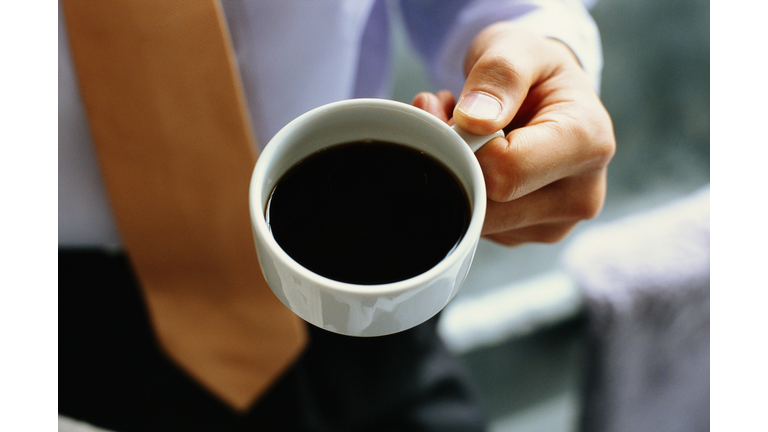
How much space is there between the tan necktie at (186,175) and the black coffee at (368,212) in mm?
169

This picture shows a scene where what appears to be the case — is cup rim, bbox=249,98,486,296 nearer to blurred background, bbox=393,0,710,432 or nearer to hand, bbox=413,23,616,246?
hand, bbox=413,23,616,246

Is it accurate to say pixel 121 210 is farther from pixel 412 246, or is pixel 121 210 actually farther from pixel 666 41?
pixel 666 41

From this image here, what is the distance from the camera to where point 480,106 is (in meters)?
0.45

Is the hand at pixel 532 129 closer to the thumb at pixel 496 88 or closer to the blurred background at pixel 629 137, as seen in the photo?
the thumb at pixel 496 88

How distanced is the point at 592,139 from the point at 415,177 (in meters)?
0.20

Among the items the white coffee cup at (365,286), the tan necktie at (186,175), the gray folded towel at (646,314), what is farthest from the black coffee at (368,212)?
the gray folded towel at (646,314)

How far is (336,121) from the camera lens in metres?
0.46

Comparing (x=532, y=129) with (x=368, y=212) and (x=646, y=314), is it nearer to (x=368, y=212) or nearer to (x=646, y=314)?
(x=368, y=212)

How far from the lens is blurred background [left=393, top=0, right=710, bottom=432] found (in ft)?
3.91

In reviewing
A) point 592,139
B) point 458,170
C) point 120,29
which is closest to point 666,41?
point 592,139

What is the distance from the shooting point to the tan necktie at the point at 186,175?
56 cm

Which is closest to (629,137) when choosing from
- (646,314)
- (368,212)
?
A: (646,314)

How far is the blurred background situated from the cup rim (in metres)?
0.77

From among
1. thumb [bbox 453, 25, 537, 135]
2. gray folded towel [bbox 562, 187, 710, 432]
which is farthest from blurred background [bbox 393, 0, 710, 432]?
thumb [bbox 453, 25, 537, 135]
